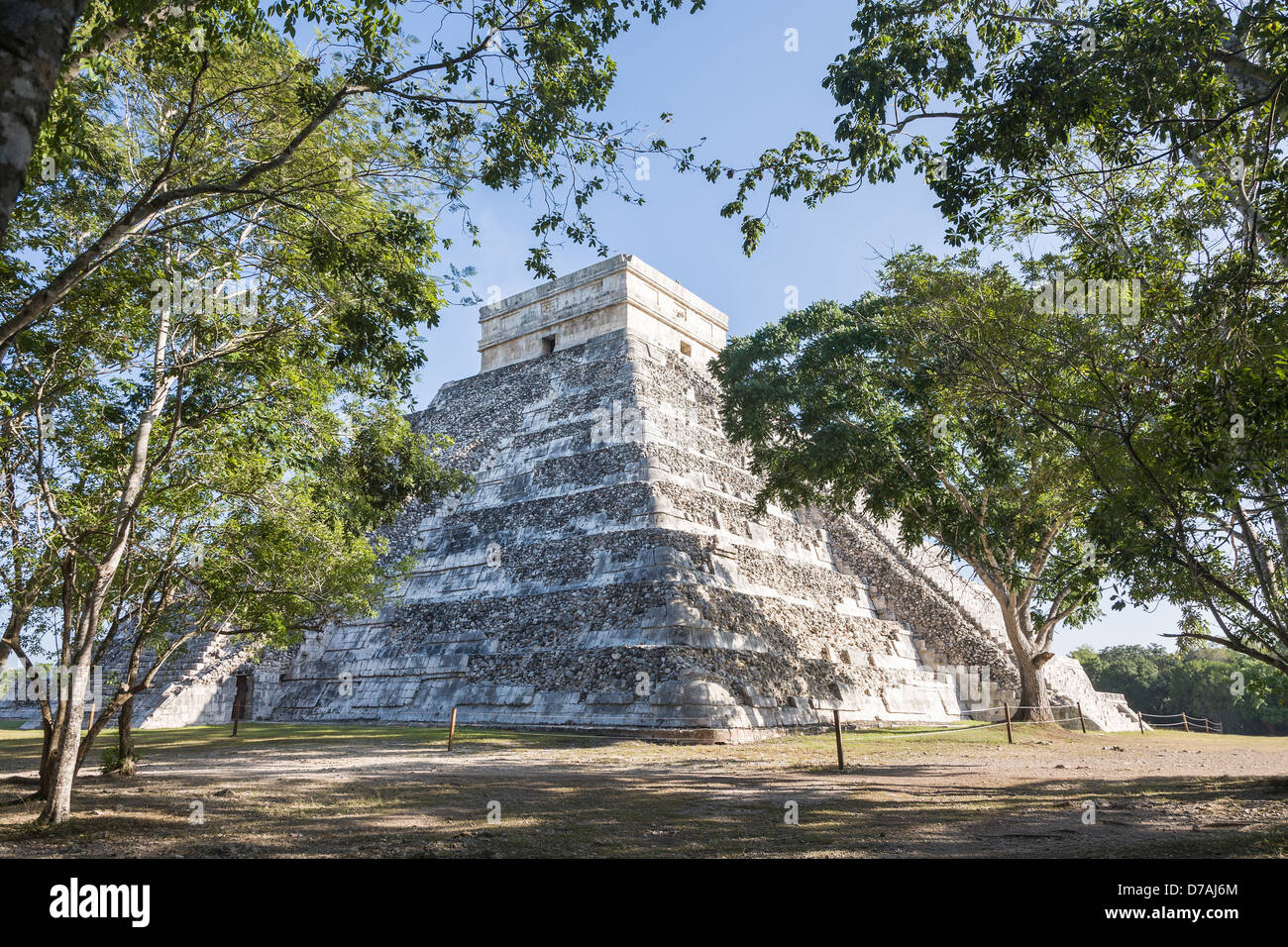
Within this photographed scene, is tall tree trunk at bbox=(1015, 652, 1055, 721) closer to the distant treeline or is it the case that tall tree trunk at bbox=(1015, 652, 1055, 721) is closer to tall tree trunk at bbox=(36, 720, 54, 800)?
tall tree trunk at bbox=(36, 720, 54, 800)

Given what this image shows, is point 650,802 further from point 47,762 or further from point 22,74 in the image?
point 22,74

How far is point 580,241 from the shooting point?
6.73m

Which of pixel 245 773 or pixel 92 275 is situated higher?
pixel 92 275

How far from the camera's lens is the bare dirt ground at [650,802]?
16.8 ft

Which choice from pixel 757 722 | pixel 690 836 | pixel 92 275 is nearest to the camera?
pixel 690 836

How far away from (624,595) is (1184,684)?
119ft

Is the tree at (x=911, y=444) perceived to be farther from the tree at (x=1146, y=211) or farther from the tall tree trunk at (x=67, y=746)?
the tall tree trunk at (x=67, y=746)

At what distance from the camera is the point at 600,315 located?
26141 mm

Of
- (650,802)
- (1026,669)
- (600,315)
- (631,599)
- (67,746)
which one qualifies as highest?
(600,315)

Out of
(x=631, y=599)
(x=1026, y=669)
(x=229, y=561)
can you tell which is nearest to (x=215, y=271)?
(x=229, y=561)

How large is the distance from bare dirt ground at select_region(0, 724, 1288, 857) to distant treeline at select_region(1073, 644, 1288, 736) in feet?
90.4

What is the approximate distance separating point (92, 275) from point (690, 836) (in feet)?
22.3
